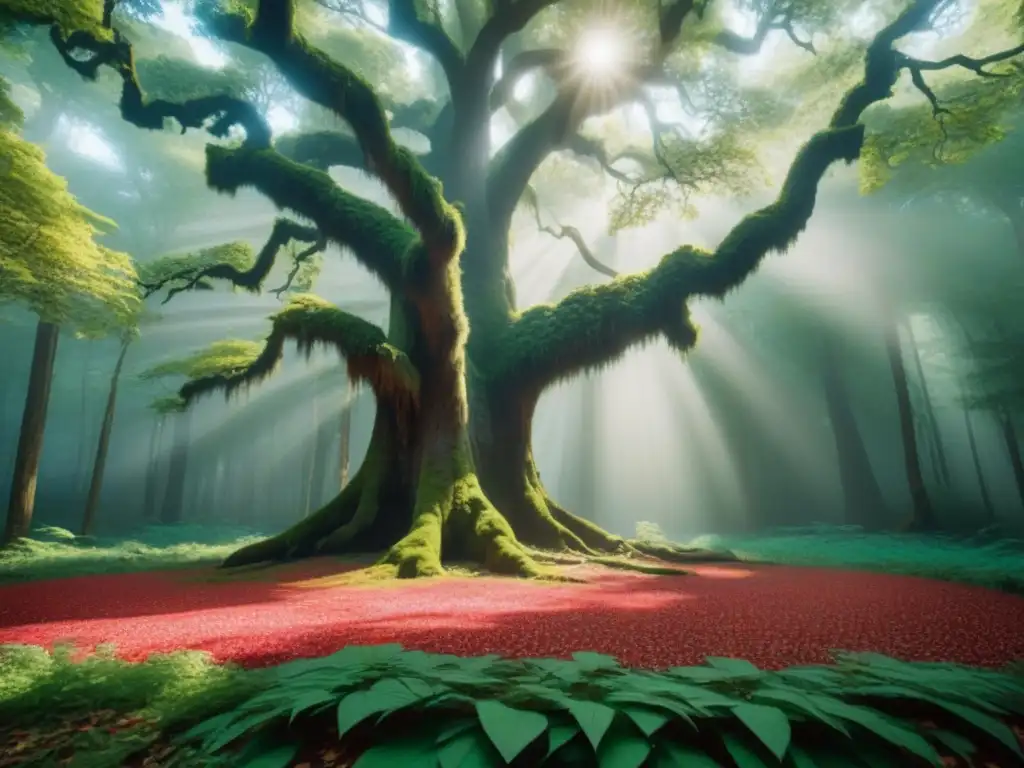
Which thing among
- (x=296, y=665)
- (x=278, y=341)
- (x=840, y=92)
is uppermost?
(x=840, y=92)

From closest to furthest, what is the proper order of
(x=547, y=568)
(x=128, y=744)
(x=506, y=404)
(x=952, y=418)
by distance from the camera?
(x=128, y=744)
(x=547, y=568)
(x=506, y=404)
(x=952, y=418)

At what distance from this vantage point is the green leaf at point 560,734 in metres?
1.38

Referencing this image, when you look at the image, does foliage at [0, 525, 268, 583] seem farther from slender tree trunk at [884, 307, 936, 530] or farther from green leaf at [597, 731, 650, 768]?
slender tree trunk at [884, 307, 936, 530]

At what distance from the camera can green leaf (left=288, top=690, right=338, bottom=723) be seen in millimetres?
1582

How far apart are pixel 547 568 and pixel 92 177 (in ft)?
115

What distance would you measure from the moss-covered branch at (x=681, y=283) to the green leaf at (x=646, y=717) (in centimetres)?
803

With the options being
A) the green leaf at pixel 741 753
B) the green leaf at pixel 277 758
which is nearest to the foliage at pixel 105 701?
the green leaf at pixel 277 758

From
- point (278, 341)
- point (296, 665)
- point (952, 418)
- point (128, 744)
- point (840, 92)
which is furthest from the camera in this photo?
point (952, 418)

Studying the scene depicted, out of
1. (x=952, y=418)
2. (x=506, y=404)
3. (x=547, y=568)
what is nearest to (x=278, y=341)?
(x=506, y=404)

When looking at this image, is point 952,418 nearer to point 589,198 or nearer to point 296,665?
point 589,198

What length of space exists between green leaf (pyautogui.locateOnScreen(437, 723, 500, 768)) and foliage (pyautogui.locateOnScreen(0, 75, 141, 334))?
34.8 ft

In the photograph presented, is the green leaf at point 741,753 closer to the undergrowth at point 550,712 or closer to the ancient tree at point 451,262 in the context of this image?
the undergrowth at point 550,712

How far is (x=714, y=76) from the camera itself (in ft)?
42.4

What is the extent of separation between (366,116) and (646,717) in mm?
7308
